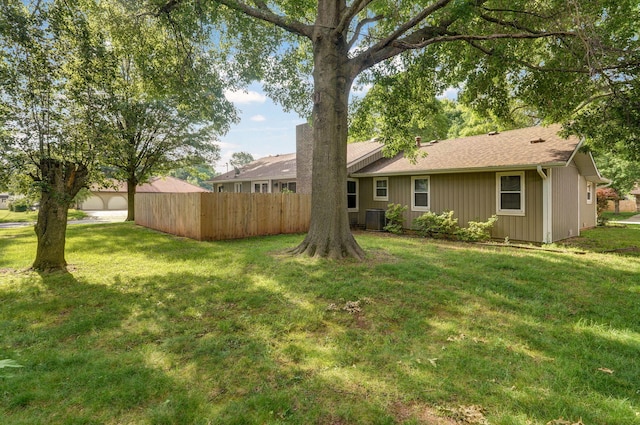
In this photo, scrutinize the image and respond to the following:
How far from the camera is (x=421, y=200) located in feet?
42.4

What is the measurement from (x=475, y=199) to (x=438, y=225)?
1576 mm

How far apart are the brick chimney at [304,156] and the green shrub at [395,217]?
4068 mm

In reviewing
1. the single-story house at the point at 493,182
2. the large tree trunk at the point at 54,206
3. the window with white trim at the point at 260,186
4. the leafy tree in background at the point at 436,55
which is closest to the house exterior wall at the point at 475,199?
the single-story house at the point at 493,182

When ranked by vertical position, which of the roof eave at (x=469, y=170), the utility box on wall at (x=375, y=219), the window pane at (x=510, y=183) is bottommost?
the utility box on wall at (x=375, y=219)

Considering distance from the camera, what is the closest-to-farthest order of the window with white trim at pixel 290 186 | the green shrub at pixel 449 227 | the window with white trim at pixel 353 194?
the green shrub at pixel 449 227, the window with white trim at pixel 353 194, the window with white trim at pixel 290 186

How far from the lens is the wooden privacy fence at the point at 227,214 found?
10242 mm

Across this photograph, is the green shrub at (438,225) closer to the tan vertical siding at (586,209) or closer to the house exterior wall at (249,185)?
the tan vertical siding at (586,209)

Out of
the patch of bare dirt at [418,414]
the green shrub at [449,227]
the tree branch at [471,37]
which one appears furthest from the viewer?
the green shrub at [449,227]

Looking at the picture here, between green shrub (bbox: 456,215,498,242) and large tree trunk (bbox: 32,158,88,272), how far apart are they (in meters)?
10.6

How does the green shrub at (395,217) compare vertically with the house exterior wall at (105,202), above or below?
below

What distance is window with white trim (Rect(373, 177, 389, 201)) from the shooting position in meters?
14.2

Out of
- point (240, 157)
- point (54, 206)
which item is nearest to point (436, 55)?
point (54, 206)

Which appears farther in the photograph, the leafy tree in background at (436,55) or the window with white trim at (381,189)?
the window with white trim at (381,189)

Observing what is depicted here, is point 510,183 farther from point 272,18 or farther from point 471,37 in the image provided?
point 272,18
